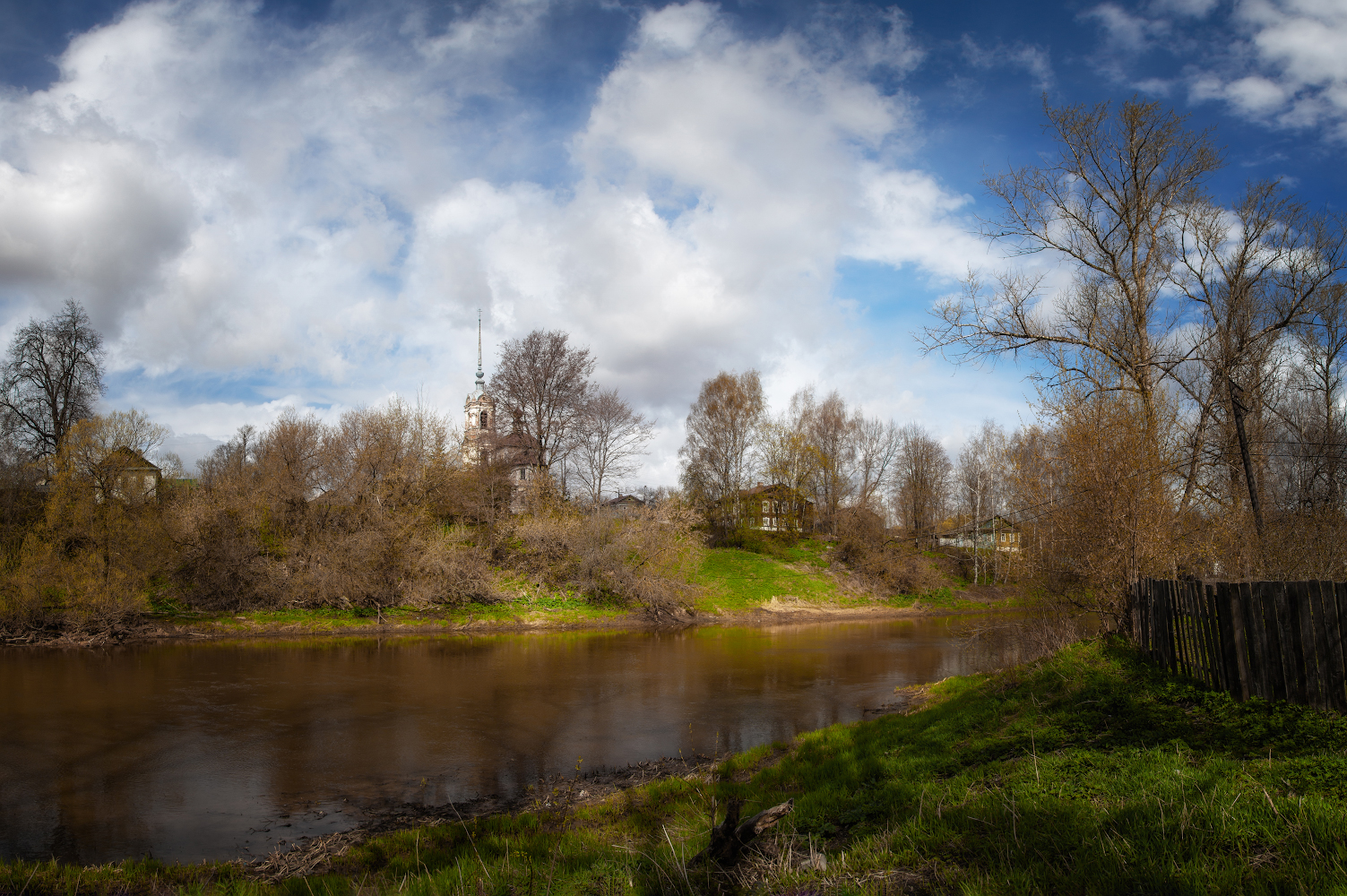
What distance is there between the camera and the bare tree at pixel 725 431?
154 feet

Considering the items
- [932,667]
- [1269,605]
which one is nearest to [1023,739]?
[1269,605]

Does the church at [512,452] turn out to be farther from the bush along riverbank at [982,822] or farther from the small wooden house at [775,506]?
the bush along riverbank at [982,822]

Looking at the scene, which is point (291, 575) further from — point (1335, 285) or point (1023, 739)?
point (1335, 285)

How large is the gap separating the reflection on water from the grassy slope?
2.75 m

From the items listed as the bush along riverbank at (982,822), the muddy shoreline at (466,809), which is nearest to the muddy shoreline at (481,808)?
the muddy shoreline at (466,809)

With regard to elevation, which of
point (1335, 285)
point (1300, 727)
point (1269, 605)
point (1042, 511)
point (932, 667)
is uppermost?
point (1335, 285)

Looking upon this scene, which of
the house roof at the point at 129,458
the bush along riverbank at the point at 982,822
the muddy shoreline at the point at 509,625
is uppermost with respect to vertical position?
the house roof at the point at 129,458

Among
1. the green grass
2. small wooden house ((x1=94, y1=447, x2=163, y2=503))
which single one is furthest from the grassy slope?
small wooden house ((x1=94, y1=447, x2=163, y2=503))

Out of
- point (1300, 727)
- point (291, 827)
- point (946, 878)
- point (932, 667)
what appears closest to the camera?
point (946, 878)

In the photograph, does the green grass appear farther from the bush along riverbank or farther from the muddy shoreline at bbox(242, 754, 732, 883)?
the bush along riverbank

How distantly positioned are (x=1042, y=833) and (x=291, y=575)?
30029mm

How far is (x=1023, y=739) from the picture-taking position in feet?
25.9

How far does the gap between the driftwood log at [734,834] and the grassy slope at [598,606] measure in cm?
2617

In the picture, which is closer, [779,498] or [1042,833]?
[1042,833]
